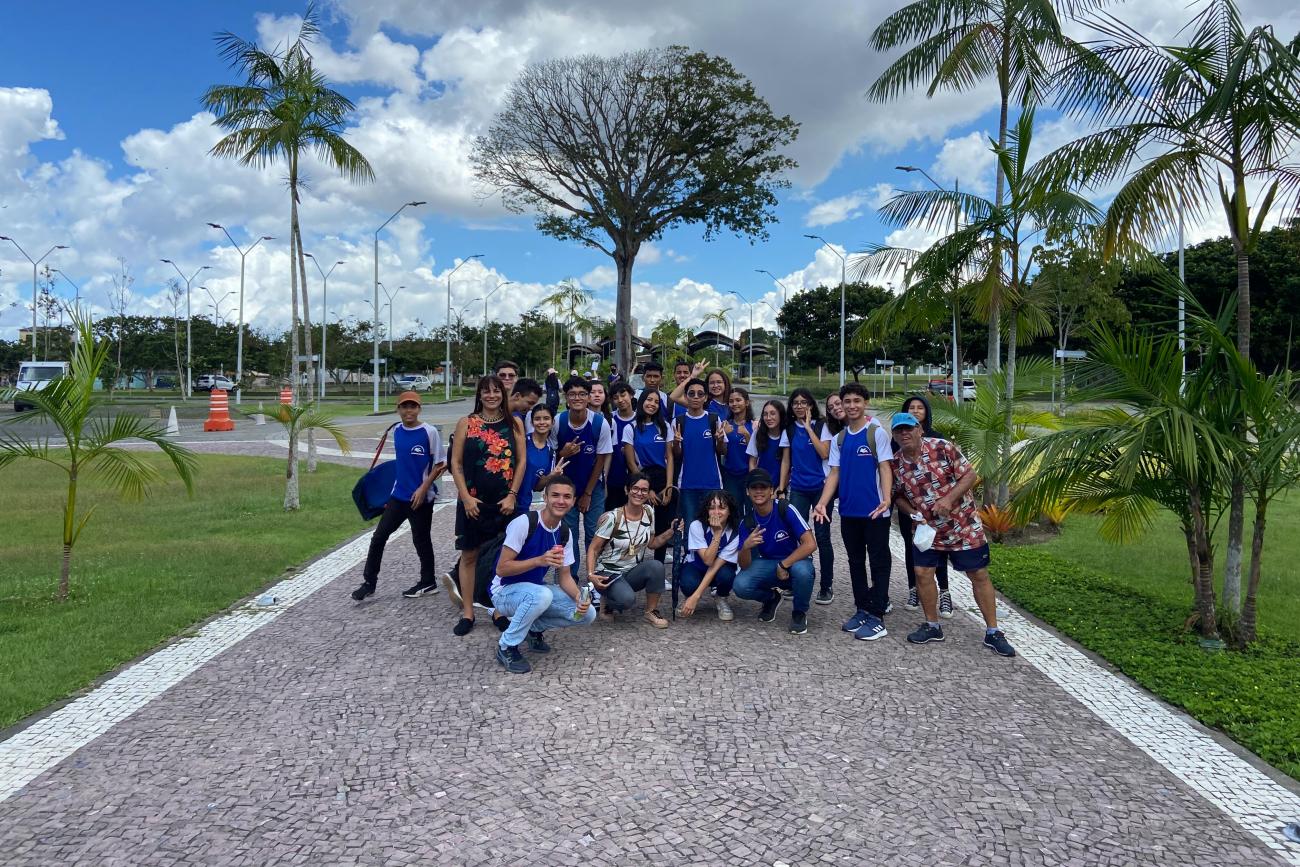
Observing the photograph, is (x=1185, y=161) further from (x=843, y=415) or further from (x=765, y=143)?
(x=765, y=143)

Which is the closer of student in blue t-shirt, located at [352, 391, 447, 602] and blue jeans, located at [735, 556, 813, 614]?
blue jeans, located at [735, 556, 813, 614]

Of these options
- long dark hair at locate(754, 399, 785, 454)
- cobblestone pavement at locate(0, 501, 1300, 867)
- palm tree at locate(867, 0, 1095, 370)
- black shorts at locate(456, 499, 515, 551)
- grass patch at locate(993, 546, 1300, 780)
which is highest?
palm tree at locate(867, 0, 1095, 370)

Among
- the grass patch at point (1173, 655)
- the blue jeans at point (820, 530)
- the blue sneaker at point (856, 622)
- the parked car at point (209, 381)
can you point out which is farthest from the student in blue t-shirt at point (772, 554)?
the parked car at point (209, 381)

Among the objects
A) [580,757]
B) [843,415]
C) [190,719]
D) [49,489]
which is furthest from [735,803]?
[49,489]

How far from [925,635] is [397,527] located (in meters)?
3.84

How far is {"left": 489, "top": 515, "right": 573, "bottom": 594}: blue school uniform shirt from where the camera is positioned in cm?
486

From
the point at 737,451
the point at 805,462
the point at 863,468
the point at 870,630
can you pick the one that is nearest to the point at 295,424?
the point at 737,451

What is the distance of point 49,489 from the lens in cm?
1256

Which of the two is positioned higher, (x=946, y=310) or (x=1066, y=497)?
(x=946, y=310)

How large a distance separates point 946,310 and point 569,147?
23.9 meters

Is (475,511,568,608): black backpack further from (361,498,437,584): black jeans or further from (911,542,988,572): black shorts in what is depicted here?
(911,542,988,572): black shorts

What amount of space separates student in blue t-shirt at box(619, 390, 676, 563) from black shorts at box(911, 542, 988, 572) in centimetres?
210

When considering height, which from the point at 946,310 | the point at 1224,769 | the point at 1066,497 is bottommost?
the point at 1224,769

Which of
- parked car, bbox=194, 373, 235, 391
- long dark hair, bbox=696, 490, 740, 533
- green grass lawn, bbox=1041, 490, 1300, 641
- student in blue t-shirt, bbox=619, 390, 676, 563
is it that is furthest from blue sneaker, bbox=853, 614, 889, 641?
parked car, bbox=194, 373, 235, 391
